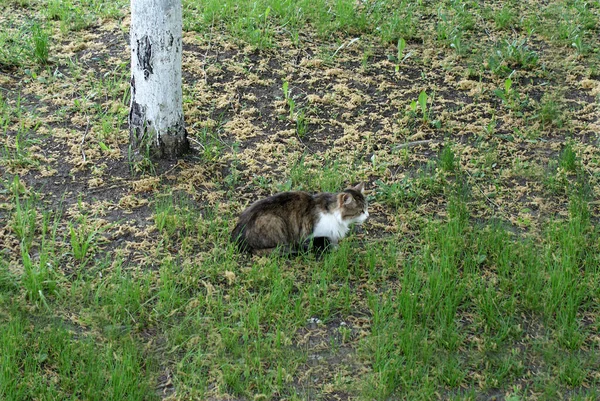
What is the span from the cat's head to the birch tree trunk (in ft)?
5.51

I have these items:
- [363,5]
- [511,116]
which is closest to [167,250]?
[511,116]

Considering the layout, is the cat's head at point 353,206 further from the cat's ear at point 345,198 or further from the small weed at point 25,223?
the small weed at point 25,223

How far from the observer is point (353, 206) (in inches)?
219

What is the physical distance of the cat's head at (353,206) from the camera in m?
5.52

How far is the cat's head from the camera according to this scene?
5.52 metres

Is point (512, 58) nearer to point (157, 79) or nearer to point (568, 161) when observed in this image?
point (568, 161)

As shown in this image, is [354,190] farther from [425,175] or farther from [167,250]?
[167,250]

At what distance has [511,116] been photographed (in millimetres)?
7164

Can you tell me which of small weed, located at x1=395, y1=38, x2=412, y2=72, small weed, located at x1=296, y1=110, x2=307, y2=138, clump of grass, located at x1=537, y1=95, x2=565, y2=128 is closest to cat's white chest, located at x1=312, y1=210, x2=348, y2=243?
small weed, located at x1=296, y1=110, x2=307, y2=138

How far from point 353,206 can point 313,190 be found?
73cm

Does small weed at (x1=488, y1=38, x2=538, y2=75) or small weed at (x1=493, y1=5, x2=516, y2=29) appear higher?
small weed at (x1=493, y1=5, x2=516, y2=29)

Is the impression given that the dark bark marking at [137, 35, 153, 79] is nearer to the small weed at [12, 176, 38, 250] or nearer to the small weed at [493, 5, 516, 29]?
the small weed at [12, 176, 38, 250]

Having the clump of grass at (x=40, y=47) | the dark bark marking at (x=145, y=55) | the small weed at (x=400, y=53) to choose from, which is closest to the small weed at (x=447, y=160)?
the small weed at (x=400, y=53)

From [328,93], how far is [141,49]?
2.09 meters
